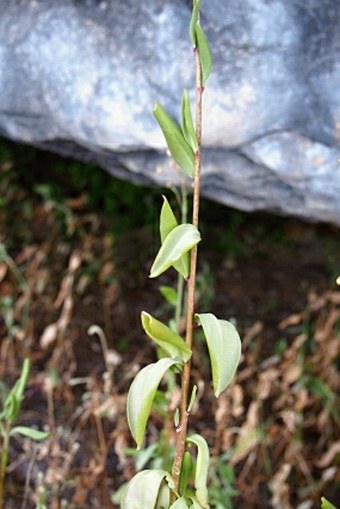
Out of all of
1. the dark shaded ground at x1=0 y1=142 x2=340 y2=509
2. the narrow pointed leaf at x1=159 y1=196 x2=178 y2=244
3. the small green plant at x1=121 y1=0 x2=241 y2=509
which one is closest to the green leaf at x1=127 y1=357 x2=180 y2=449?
the small green plant at x1=121 y1=0 x2=241 y2=509

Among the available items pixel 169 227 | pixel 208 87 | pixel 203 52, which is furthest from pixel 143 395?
pixel 208 87

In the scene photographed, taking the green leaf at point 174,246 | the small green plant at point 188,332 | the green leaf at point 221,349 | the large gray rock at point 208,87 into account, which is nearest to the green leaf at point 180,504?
the small green plant at point 188,332

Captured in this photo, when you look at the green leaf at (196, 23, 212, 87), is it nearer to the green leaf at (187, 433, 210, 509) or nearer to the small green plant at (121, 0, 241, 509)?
the small green plant at (121, 0, 241, 509)

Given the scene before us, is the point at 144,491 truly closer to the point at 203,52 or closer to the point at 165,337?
the point at 165,337

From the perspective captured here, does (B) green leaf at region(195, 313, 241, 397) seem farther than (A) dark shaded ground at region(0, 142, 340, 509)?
No

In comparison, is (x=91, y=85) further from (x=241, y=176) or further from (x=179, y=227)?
(x=179, y=227)

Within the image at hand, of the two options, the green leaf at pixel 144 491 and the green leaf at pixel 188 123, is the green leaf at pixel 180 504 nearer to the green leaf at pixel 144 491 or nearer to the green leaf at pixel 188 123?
the green leaf at pixel 144 491
